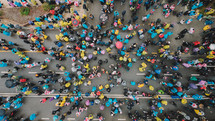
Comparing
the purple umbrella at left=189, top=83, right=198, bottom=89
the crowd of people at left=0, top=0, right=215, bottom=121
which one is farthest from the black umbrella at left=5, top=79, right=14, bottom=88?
the purple umbrella at left=189, top=83, right=198, bottom=89

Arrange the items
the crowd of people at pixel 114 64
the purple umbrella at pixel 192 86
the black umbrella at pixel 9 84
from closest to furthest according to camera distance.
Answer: the purple umbrella at pixel 192 86
the black umbrella at pixel 9 84
the crowd of people at pixel 114 64

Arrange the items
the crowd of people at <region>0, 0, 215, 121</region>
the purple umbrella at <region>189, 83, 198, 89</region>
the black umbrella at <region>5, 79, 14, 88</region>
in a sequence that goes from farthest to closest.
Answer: the crowd of people at <region>0, 0, 215, 121</region>, the black umbrella at <region>5, 79, 14, 88</region>, the purple umbrella at <region>189, 83, 198, 89</region>

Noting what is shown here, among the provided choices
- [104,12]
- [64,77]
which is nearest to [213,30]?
[104,12]

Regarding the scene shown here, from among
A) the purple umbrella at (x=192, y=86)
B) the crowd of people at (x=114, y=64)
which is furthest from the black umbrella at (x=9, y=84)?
the purple umbrella at (x=192, y=86)

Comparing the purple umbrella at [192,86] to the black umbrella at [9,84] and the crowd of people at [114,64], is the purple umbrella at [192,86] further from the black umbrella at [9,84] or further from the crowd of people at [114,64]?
the black umbrella at [9,84]

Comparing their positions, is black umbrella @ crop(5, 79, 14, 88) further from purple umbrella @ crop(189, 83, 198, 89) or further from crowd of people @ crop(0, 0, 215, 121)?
purple umbrella @ crop(189, 83, 198, 89)

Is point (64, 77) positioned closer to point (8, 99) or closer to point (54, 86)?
point (54, 86)

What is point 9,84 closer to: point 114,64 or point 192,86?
point 114,64

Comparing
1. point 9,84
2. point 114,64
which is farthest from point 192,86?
point 9,84
